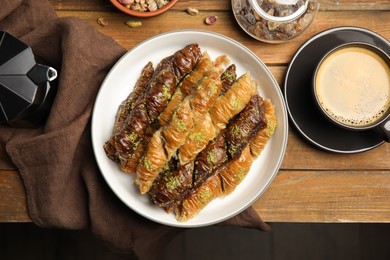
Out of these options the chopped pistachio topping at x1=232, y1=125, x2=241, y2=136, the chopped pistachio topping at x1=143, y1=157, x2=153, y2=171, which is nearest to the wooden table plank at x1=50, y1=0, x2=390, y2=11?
the chopped pistachio topping at x1=232, y1=125, x2=241, y2=136

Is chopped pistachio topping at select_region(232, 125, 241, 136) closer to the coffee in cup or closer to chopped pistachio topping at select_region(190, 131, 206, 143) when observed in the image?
chopped pistachio topping at select_region(190, 131, 206, 143)

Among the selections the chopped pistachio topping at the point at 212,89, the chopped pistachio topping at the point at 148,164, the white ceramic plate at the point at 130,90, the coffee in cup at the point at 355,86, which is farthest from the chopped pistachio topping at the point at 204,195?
the coffee in cup at the point at 355,86

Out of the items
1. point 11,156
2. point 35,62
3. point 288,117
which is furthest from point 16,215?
point 288,117

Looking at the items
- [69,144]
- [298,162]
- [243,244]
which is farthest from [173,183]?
[243,244]

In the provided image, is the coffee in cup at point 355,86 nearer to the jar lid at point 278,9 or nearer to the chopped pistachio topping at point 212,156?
the jar lid at point 278,9

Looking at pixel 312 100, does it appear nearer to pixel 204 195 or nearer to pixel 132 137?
pixel 204 195

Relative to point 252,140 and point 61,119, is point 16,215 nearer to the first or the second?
point 61,119
